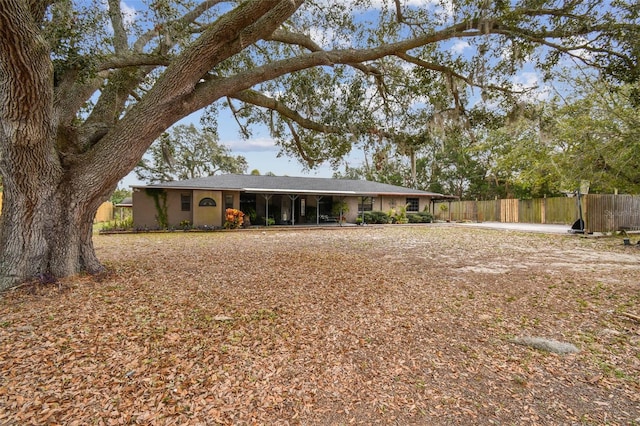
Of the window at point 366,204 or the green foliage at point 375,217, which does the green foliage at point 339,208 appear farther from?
the green foliage at point 375,217

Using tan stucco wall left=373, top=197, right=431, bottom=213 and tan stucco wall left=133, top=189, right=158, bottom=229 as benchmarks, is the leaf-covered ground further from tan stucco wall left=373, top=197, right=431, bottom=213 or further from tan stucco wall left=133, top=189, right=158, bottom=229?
tan stucco wall left=373, top=197, right=431, bottom=213

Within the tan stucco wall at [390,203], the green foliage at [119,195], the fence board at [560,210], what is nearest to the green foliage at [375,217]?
the tan stucco wall at [390,203]

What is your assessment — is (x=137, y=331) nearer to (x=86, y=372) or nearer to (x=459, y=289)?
(x=86, y=372)

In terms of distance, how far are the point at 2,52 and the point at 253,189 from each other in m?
12.5

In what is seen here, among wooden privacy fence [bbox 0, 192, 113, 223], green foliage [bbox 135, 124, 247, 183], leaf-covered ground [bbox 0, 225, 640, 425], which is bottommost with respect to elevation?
leaf-covered ground [bbox 0, 225, 640, 425]

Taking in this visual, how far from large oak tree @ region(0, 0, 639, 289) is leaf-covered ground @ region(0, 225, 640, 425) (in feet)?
3.78

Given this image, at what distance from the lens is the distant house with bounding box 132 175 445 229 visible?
48.3 feet

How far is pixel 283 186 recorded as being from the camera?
18797mm

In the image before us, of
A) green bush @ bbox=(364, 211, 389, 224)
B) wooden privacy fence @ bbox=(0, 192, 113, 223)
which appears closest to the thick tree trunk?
green bush @ bbox=(364, 211, 389, 224)

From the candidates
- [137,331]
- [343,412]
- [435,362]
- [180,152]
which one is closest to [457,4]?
[435,362]

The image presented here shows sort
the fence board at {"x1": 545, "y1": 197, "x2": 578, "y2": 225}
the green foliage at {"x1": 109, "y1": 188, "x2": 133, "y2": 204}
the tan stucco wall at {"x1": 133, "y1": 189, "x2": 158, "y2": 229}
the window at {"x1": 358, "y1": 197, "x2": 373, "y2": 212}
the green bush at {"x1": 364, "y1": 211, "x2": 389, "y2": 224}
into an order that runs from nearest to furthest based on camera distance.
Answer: the tan stucco wall at {"x1": 133, "y1": 189, "x2": 158, "y2": 229} < the fence board at {"x1": 545, "y1": 197, "x2": 578, "y2": 225} < the green bush at {"x1": 364, "y1": 211, "x2": 389, "y2": 224} < the window at {"x1": 358, "y1": 197, "x2": 373, "y2": 212} < the green foliage at {"x1": 109, "y1": 188, "x2": 133, "y2": 204}

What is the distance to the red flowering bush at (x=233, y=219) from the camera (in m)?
15.2

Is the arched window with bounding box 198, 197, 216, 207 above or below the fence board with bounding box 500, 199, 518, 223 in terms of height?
above

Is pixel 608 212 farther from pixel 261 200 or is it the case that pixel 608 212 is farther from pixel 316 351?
pixel 261 200
